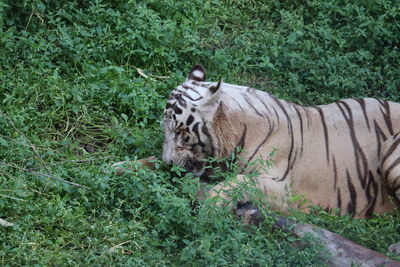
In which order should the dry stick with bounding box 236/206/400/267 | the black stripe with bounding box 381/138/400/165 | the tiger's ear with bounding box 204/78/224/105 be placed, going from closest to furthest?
the dry stick with bounding box 236/206/400/267
the tiger's ear with bounding box 204/78/224/105
the black stripe with bounding box 381/138/400/165

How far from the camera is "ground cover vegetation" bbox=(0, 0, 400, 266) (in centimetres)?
502

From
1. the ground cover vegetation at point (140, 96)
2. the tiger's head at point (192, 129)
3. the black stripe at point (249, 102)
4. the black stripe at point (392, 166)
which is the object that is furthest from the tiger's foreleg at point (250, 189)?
the black stripe at point (392, 166)

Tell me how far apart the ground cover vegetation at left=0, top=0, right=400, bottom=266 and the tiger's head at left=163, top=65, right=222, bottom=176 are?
16cm

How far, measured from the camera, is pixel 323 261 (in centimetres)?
484

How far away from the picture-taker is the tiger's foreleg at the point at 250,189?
5.15m

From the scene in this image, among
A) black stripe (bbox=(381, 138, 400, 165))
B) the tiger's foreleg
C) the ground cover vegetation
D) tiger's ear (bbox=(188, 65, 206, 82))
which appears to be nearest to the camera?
the ground cover vegetation

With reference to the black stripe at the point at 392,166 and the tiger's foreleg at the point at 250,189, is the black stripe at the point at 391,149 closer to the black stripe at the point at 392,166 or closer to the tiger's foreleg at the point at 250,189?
the black stripe at the point at 392,166

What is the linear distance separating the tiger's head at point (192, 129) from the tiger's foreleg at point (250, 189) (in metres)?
0.39

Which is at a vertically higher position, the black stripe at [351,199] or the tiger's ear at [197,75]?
the tiger's ear at [197,75]

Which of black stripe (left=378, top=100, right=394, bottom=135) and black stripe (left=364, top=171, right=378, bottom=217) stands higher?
black stripe (left=378, top=100, right=394, bottom=135)

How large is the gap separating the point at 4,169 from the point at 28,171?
157mm

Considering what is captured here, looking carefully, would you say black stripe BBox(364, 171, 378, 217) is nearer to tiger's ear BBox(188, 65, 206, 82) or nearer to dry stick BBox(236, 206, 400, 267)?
dry stick BBox(236, 206, 400, 267)

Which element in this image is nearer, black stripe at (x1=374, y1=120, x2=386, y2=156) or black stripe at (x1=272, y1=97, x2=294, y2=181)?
black stripe at (x1=272, y1=97, x2=294, y2=181)

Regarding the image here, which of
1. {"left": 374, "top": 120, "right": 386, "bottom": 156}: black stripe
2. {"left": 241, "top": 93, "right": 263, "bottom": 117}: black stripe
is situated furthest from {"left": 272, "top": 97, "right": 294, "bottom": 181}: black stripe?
{"left": 374, "top": 120, "right": 386, "bottom": 156}: black stripe
